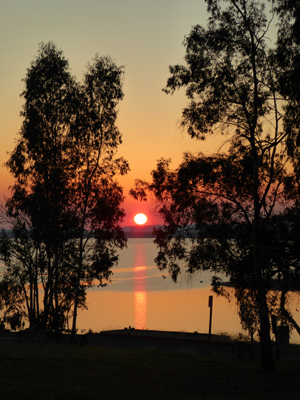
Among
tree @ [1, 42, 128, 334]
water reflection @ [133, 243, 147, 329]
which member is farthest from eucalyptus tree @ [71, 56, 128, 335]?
water reflection @ [133, 243, 147, 329]

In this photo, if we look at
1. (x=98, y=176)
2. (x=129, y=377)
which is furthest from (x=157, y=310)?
(x=129, y=377)

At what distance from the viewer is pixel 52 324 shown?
78.7 feet

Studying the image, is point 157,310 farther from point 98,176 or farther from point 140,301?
point 98,176

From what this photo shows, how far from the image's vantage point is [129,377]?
13328mm

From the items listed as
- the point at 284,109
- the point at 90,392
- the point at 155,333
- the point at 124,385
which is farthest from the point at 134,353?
the point at 155,333

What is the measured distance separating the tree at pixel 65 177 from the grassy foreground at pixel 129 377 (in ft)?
32.9

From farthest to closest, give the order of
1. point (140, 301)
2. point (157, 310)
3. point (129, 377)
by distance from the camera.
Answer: point (140, 301), point (157, 310), point (129, 377)

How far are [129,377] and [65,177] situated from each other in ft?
49.6

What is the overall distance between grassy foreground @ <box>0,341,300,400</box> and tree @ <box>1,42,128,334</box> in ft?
32.9

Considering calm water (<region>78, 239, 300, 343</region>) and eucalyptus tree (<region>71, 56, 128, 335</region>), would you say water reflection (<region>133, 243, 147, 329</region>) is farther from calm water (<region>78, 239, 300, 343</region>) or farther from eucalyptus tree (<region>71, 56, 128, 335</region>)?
eucalyptus tree (<region>71, 56, 128, 335</region>)

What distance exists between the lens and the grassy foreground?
10734 mm

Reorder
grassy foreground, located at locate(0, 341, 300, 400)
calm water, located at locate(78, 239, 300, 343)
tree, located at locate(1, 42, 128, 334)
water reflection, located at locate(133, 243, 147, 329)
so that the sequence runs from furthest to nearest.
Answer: water reflection, located at locate(133, 243, 147, 329), calm water, located at locate(78, 239, 300, 343), tree, located at locate(1, 42, 128, 334), grassy foreground, located at locate(0, 341, 300, 400)

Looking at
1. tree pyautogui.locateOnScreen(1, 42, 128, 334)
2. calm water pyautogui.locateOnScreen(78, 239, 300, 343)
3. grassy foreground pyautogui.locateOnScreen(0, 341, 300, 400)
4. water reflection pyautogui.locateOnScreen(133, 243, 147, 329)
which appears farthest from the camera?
water reflection pyautogui.locateOnScreen(133, 243, 147, 329)

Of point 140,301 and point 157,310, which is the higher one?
point 140,301
